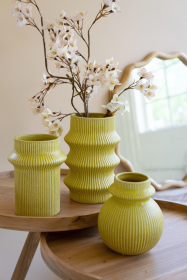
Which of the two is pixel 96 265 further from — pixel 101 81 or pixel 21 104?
pixel 21 104

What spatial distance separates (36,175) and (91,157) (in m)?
0.16

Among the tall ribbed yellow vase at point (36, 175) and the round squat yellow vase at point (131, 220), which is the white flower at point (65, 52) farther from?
the round squat yellow vase at point (131, 220)

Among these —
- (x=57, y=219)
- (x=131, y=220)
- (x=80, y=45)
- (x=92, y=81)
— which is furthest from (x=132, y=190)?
(x=80, y=45)

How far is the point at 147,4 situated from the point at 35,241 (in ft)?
3.41

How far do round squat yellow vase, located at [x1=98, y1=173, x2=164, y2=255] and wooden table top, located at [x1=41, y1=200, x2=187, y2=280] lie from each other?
29 millimetres

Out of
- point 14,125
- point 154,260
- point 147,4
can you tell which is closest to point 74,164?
point 154,260

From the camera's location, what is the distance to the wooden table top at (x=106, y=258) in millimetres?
657

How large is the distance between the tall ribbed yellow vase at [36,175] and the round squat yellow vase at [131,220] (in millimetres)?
150

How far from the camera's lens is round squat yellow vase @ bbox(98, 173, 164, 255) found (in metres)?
0.70

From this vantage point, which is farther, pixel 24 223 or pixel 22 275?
pixel 22 275

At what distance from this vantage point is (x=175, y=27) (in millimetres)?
1512

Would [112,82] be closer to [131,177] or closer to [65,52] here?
[65,52]

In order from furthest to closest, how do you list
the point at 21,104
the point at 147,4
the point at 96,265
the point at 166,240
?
the point at 147,4 → the point at 21,104 → the point at 166,240 → the point at 96,265

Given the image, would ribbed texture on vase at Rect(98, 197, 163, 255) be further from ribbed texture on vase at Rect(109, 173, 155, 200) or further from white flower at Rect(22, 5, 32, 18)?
white flower at Rect(22, 5, 32, 18)
